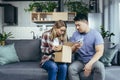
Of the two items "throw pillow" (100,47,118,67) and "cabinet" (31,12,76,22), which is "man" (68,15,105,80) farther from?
"cabinet" (31,12,76,22)

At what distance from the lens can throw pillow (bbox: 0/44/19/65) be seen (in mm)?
3936

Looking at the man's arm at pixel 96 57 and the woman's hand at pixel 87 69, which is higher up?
the man's arm at pixel 96 57

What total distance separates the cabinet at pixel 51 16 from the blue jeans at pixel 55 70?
4166 millimetres

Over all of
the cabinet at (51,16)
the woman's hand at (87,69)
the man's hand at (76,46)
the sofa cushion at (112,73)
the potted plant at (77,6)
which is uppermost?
the potted plant at (77,6)

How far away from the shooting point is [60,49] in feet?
11.1

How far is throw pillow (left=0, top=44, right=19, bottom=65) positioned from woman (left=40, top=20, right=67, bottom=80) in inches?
25.2

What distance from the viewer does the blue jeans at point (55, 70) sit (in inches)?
132

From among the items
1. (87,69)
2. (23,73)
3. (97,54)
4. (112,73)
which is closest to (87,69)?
(87,69)

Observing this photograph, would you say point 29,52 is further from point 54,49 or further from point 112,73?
point 112,73

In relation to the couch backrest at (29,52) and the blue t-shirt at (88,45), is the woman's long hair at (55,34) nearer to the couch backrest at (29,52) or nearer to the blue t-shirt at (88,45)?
the blue t-shirt at (88,45)

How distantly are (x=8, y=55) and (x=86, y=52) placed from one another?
131 cm

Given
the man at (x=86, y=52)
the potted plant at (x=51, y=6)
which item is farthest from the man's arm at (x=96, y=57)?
the potted plant at (x=51, y=6)

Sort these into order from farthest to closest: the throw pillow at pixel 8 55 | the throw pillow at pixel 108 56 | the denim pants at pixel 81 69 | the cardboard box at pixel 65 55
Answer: the throw pillow at pixel 8 55, the throw pillow at pixel 108 56, the cardboard box at pixel 65 55, the denim pants at pixel 81 69

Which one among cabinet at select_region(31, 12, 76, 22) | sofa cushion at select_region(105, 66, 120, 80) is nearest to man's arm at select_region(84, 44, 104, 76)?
sofa cushion at select_region(105, 66, 120, 80)
